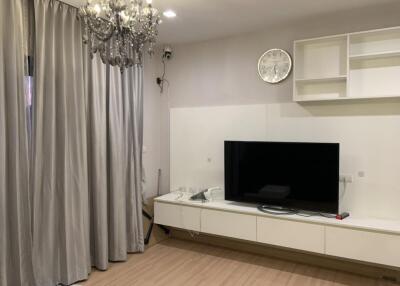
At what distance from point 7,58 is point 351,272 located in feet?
12.0

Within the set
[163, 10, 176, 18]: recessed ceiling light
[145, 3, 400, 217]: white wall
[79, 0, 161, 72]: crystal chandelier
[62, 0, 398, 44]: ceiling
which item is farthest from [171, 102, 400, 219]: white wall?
[79, 0, 161, 72]: crystal chandelier

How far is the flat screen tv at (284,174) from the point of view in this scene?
121 inches

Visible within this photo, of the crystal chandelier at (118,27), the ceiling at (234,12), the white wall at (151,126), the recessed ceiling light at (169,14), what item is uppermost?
the ceiling at (234,12)

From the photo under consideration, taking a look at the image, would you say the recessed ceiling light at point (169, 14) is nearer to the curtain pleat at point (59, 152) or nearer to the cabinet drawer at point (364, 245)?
the curtain pleat at point (59, 152)

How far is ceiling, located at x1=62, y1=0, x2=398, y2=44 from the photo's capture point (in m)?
2.90

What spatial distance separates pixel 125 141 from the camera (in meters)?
3.56

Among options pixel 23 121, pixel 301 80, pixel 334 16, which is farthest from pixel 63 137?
pixel 334 16

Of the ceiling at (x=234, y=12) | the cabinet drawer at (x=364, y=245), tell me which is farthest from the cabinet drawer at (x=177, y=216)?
the ceiling at (x=234, y=12)

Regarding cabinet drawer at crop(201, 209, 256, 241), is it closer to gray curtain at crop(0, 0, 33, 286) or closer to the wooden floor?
the wooden floor

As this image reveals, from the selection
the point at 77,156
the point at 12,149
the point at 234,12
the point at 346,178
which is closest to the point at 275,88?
the point at 234,12

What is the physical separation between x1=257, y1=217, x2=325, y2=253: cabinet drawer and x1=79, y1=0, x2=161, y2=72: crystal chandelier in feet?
6.95

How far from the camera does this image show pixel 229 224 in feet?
11.4

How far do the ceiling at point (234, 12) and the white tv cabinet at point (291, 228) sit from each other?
1985 mm

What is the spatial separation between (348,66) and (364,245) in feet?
5.37
